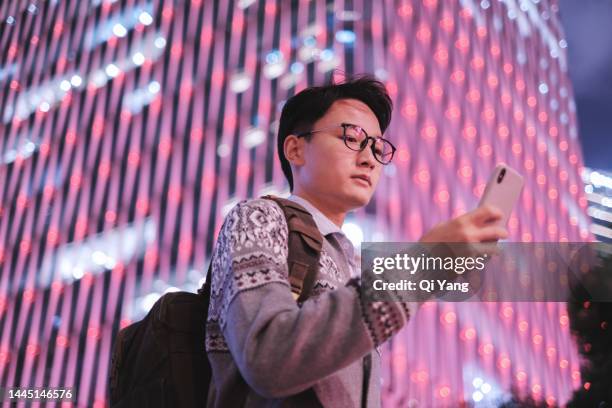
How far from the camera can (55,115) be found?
908 inches

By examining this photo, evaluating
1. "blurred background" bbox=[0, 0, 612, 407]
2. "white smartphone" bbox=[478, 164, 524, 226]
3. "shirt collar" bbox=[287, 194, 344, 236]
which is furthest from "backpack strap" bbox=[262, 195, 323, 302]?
"blurred background" bbox=[0, 0, 612, 407]

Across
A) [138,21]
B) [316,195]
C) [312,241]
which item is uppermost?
[138,21]

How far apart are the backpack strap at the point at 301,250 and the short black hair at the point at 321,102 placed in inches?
16.7

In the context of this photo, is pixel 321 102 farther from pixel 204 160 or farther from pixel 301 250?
pixel 204 160

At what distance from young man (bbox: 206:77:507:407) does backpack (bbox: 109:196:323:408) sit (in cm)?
4

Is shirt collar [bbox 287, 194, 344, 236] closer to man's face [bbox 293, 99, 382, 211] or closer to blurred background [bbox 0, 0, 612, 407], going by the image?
man's face [bbox 293, 99, 382, 211]

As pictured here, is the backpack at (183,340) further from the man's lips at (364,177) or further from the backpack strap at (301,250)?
the man's lips at (364,177)

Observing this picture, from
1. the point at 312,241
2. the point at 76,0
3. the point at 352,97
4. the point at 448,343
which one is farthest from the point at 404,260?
the point at 76,0

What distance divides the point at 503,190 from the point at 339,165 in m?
0.58

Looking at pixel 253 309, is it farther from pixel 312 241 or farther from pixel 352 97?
pixel 352 97

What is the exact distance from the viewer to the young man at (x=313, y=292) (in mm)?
1136

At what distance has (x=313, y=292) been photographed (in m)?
1.45

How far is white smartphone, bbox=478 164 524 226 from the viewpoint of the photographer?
1.25m

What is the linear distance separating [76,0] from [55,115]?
5.40m
